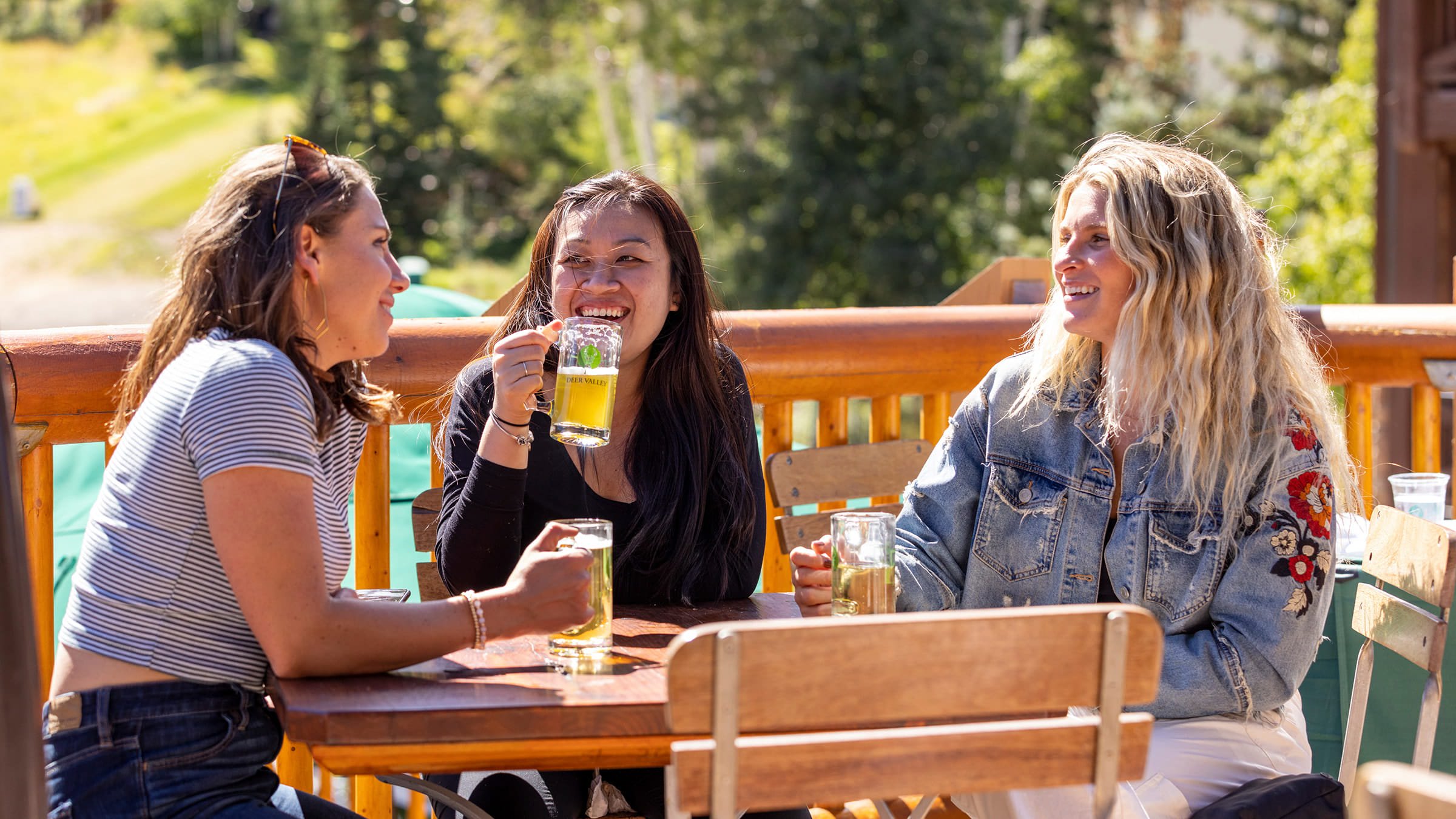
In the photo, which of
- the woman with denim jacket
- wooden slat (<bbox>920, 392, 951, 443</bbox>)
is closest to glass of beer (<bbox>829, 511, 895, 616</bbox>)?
the woman with denim jacket

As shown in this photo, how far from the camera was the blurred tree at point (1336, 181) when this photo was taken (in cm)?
1473

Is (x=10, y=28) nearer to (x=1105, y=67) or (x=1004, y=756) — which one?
(x=1105, y=67)

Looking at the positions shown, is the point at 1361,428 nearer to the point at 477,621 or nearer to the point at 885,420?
the point at 885,420

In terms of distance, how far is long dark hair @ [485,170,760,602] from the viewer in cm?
257

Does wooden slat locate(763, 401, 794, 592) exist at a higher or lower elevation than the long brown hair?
lower

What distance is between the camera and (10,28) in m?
45.8

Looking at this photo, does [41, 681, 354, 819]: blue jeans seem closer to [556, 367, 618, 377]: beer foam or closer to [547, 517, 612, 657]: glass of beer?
[547, 517, 612, 657]: glass of beer

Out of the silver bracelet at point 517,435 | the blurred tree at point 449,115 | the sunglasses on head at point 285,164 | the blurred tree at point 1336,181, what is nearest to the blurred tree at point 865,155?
the blurred tree at point 1336,181

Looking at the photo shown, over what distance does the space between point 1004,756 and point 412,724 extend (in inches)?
29.1

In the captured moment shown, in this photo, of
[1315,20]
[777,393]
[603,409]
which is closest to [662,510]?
[603,409]

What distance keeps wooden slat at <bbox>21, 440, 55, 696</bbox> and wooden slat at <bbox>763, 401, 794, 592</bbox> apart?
63.3 inches

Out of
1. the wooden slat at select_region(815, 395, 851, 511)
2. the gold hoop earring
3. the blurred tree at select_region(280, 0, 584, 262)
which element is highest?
the blurred tree at select_region(280, 0, 584, 262)

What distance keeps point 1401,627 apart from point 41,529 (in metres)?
2.70

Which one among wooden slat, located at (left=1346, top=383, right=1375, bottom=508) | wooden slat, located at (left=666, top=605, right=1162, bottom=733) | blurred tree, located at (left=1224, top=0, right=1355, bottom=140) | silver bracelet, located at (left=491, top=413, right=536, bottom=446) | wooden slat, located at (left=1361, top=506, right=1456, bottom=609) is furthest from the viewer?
blurred tree, located at (left=1224, top=0, right=1355, bottom=140)
